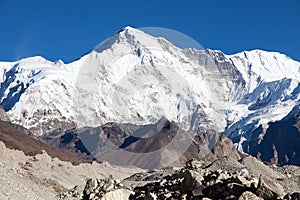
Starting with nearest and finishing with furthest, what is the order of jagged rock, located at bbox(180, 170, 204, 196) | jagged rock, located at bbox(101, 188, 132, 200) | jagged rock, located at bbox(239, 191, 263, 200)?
jagged rock, located at bbox(239, 191, 263, 200) < jagged rock, located at bbox(180, 170, 204, 196) < jagged rock, located at bbox(101, 188, 132, 200)

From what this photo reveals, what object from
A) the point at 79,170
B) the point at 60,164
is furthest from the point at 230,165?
the point at 79,170

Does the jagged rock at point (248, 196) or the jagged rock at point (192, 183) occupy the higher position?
the jagged rock at point (192, 183)

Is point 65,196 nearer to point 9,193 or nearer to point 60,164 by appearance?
point 9,193

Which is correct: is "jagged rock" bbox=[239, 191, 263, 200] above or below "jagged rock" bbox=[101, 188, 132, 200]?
below

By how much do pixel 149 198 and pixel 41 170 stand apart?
63240 mm

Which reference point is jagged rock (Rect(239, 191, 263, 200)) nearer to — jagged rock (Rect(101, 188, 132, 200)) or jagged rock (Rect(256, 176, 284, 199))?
jagged rock (Rect(256, 176, 284, 199))

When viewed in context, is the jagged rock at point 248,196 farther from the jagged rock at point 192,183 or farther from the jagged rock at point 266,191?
the jagged rock at point 192,183

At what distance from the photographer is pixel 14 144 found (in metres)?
185

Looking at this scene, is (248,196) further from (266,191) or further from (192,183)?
(192,183)

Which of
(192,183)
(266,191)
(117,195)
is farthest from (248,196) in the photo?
(117,195)

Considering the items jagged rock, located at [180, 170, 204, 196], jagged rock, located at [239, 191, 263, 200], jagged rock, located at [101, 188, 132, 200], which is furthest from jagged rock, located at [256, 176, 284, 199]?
jagged rock, located at [101, 188, 132, 200]

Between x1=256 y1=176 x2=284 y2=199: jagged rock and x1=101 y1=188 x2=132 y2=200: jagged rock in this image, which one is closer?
x1=256 y1=176 x2=284 y2=199: jagged rock

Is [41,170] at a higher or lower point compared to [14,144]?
lower

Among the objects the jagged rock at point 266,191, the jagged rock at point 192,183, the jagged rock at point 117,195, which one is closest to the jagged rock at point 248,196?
the jagged rock at point 266,191
